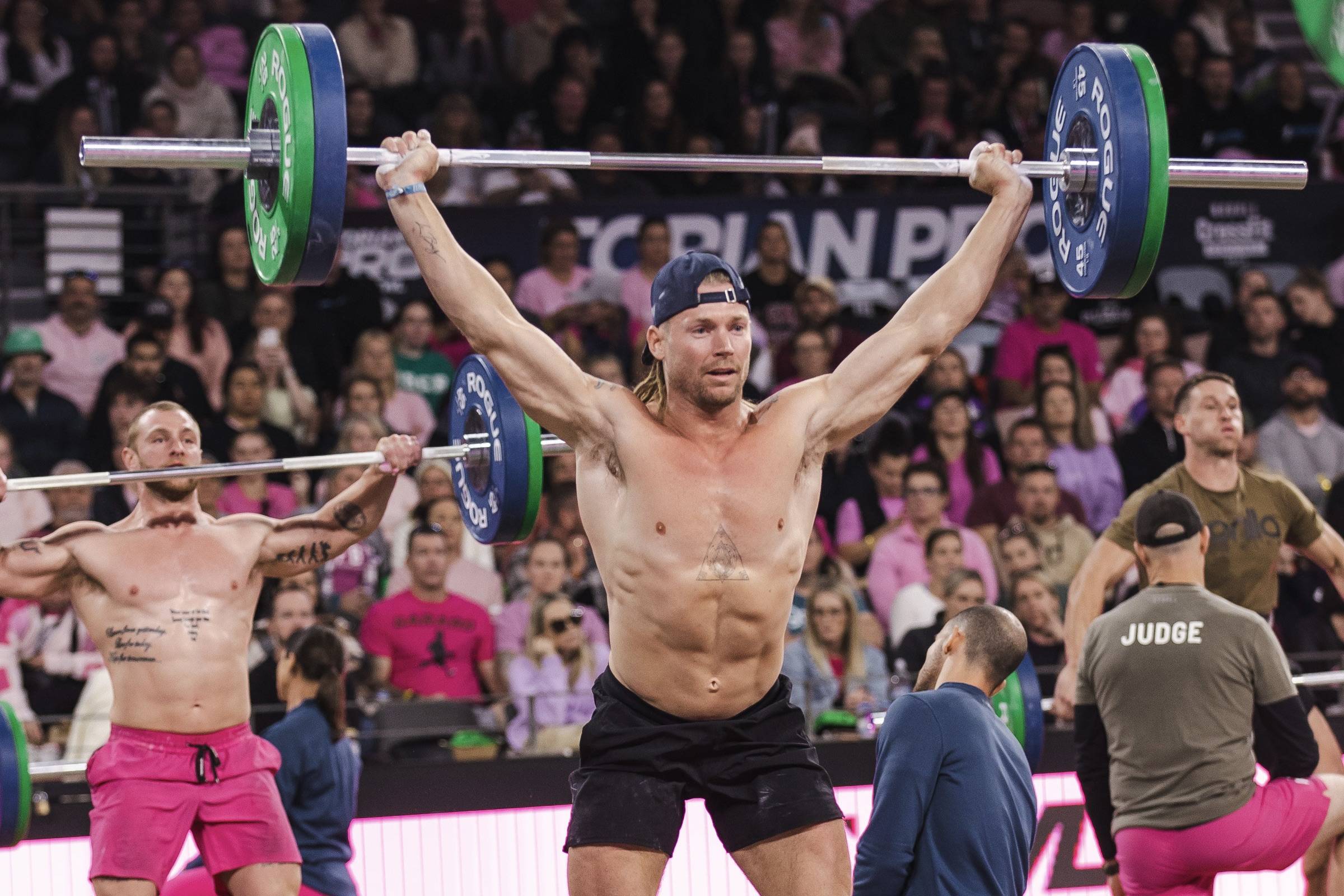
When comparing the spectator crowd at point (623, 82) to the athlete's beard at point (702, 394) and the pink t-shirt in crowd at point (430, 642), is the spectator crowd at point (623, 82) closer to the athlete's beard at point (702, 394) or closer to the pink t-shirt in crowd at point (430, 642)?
the pink t-shirt in crowd at point (430, 642)

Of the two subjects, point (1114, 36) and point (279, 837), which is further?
point (1114, 36)

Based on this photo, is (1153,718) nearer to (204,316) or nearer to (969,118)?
(204,316)

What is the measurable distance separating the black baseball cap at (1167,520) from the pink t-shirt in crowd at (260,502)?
14.9 feet

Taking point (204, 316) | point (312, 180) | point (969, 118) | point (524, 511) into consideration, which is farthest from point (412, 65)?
point (312, 180)

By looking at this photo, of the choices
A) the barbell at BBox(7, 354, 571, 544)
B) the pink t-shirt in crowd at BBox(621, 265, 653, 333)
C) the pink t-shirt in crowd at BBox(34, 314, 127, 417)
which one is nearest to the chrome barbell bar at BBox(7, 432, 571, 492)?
the barbell at BBox(7, 354, 571, 544)

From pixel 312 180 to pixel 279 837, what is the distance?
258 centimetres

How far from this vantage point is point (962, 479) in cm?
997

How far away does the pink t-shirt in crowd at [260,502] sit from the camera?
29.5ft

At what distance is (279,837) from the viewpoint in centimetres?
621

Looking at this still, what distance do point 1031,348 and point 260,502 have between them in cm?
467

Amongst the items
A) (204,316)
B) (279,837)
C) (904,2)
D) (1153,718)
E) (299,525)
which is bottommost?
(279,837)

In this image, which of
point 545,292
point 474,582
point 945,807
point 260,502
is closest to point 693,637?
point 945,807

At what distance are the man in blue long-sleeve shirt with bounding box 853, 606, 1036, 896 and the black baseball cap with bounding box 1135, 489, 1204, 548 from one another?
4.92ft

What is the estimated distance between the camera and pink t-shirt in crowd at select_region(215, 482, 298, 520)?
8.98 m
